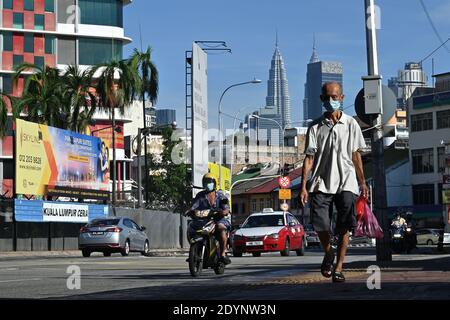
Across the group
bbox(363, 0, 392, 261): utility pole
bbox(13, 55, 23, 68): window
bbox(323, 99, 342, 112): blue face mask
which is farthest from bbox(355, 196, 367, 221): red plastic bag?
bbox(13, 55, 23, 68): window

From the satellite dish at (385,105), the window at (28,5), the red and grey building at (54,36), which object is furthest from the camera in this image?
the window at (28,5)

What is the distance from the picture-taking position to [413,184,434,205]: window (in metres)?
93.9

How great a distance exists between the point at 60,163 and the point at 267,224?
20.6m

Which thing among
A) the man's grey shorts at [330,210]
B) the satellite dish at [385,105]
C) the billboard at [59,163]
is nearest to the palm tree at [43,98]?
the billboard at [59,163]

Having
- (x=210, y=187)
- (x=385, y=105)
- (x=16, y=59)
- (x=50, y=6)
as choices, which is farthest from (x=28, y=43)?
(x=210, y=187)

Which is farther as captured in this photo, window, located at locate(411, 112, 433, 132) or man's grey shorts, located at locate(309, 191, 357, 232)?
window, located at locate(411, 112, 433, 132)

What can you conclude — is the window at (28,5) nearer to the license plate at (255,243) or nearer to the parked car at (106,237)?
the parked car at (106,237)

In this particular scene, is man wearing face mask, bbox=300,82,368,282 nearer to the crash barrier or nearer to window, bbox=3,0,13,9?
the crash barrier

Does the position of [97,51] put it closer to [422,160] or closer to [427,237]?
[422,160]

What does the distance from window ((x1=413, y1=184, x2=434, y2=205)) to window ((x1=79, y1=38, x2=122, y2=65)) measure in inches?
1183

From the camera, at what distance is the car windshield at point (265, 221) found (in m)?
32.5

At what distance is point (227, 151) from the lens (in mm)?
157625

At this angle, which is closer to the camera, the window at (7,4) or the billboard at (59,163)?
the billboard at (59,163)

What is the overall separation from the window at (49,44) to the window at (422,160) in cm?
3473
